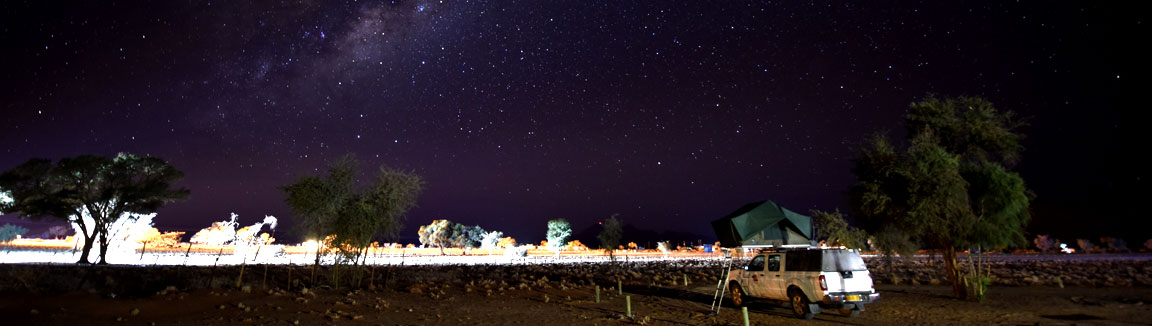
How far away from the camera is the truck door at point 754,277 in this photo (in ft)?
56.0

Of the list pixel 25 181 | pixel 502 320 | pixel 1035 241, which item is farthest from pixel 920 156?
pixel 1035 241

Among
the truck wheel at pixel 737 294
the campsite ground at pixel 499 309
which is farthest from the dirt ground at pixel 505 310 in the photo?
the truck wheel at pixel 737 294

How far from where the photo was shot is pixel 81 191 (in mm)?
46469

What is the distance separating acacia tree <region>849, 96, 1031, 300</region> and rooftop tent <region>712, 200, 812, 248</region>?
4308mm

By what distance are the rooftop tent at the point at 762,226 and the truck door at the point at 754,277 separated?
3812mm

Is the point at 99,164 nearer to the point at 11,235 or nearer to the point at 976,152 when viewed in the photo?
the point at 976,152

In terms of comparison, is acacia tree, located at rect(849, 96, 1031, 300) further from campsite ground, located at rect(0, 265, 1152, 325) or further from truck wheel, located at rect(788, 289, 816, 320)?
truck wheel, located at rect(788, 289, 816, 320)

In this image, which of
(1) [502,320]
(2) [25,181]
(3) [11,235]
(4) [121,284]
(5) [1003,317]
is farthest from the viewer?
(3) [11,235]

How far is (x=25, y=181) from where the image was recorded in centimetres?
4647

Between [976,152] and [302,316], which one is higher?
[976,152]

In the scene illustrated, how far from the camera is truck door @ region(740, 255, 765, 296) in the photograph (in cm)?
1706

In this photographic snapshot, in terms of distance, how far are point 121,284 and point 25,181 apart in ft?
118

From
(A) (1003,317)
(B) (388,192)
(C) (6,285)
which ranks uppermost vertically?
(B) (388,192)

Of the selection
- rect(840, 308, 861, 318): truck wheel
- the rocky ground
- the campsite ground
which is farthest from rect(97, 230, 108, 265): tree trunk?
rect(840, 308, 861, 318): truck wheel
